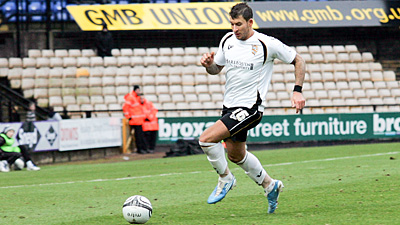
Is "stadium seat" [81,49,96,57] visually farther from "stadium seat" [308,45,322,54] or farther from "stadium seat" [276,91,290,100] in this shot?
"stadium seat" [308,45,322,54]

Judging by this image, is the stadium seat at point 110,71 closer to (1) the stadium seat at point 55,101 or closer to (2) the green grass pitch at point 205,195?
(1) the stadium seat at point 55,101

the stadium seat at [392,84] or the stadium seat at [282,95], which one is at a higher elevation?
the stadium seat at [392,84]

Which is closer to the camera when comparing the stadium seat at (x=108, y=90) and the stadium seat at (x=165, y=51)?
the stadium seat at (x=108, y=90)

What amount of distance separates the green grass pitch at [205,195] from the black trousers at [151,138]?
5.78 metres

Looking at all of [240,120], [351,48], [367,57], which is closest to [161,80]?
[351,48]

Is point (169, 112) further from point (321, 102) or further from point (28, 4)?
point (28, 4)

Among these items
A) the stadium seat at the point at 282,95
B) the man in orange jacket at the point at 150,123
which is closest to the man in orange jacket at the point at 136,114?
the man in orange jacket at the point at 150,123

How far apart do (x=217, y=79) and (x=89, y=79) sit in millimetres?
4764

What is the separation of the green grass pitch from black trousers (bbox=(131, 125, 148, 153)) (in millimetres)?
5518

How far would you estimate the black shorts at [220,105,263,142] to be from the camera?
6.43 meters

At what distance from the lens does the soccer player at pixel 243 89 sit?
6.44 metres

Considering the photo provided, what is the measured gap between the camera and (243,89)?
6.54 m

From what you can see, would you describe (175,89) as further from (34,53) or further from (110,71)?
(34,53)

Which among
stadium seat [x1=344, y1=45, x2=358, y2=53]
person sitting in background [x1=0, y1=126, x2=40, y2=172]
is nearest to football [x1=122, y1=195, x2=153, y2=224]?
person sitting in background [x1=0, y1=126, x2=40, y2=172]
